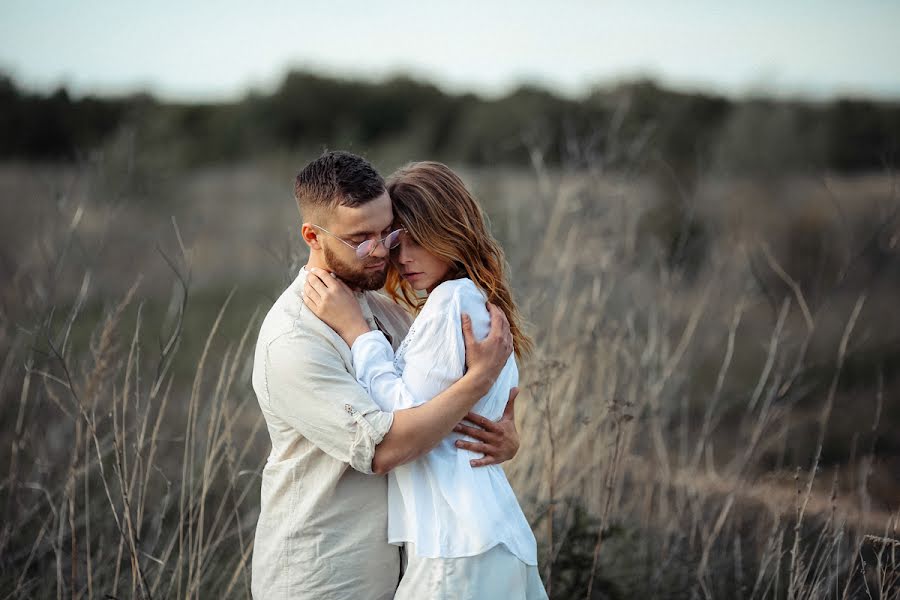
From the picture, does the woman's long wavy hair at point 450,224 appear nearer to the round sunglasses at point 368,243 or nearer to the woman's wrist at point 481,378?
the round sunglasses at point 368,243

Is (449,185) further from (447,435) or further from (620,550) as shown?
(620,550)

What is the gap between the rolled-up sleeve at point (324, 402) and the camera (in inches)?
79.8

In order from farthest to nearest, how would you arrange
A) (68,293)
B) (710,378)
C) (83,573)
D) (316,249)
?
1. (68,293)
2. (710,378)
3. (83,573)
4. (316,249)

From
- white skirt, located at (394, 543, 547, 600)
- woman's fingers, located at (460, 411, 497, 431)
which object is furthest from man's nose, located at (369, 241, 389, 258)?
white skirt, located at (394, 543, 547, 600)

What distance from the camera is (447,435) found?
7.01 ft

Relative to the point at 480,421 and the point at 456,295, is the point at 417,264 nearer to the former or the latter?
the point at 456,295

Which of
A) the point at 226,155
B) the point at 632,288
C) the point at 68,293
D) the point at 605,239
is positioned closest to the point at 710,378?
the point at 632,288

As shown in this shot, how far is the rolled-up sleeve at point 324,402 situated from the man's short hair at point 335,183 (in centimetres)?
41

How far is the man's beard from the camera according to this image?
2.29 m

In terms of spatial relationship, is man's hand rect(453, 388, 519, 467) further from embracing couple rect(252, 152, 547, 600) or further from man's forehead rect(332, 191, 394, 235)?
man's forehead rect(332, 191, 394, 235)

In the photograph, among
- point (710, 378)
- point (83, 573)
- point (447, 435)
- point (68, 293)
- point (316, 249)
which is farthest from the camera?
point (68, 293)

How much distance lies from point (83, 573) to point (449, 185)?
99.3 inches

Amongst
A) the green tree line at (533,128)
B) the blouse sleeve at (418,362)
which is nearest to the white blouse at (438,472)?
the blouse sleeve at (418,362)

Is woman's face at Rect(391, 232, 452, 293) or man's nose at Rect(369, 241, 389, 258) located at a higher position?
man's nose at Rect(369, 241, 389, 258)
